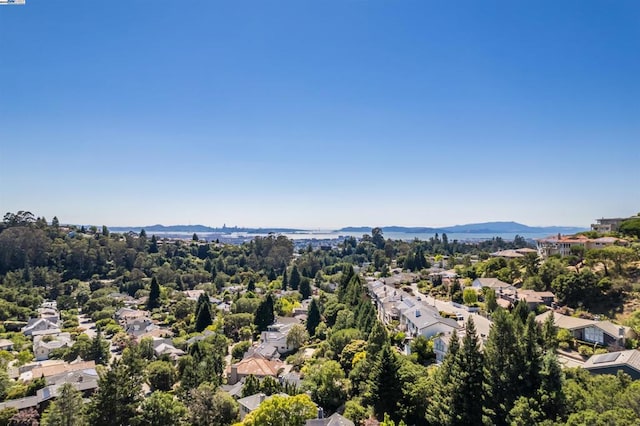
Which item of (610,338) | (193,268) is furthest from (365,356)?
(193,268)

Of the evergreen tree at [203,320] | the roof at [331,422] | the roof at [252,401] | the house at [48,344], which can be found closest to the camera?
the roof at [331,422]

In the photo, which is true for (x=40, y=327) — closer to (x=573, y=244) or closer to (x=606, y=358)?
(x=606, y=358)

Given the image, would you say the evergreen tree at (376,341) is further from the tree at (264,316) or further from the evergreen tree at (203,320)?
the evergreen tree at (203,320)

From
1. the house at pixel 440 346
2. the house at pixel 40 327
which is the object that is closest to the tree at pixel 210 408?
the house at pixel 440 346

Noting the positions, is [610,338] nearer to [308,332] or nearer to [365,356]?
[365,356]

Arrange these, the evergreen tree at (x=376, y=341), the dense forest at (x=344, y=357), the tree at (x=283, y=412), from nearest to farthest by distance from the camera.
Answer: the dense forest at (x=344, y=357), the tree at (x=283, y=412), the evergreen tree at (x=376, y=341)

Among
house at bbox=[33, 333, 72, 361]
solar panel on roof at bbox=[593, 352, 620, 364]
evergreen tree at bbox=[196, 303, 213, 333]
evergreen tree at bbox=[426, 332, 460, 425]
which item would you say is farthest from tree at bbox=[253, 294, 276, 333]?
solar panel on roof at bbox=[593, 352, 620, 364]

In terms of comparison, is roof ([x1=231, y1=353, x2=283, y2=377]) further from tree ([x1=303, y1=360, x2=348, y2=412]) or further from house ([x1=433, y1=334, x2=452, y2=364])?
house ([x1=433, y1=334, x2=452, y2=364])
